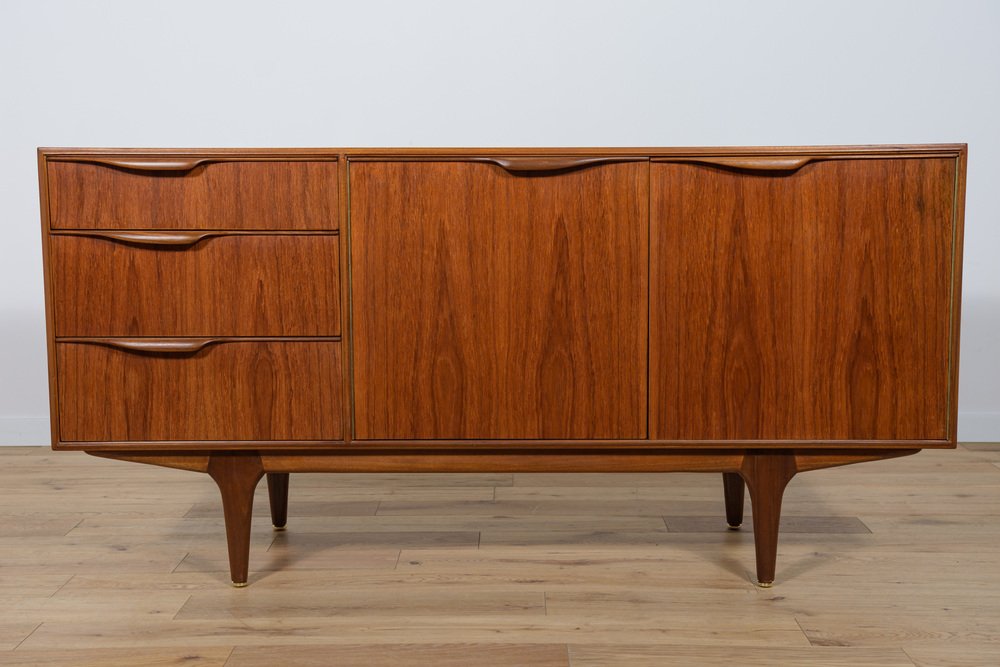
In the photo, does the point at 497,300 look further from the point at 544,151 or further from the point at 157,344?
the point at 157,344

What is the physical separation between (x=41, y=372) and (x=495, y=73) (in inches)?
68.6

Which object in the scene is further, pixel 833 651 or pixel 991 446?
pixel 991 446

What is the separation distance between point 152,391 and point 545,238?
0.75 meters

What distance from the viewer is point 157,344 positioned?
5.00 ft

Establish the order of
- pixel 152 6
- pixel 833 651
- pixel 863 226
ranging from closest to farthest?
pixel 833 651 → pixel 863 226 → pixel 152 6

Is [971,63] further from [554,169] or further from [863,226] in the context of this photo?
[554,169]

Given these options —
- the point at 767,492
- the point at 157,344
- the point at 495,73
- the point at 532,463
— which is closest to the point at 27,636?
the point at 157,344

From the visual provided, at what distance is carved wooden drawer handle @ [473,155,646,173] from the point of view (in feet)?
4.91

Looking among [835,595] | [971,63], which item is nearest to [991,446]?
[971,63]

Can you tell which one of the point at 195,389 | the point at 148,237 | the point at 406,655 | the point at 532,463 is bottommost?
the point at 406,655

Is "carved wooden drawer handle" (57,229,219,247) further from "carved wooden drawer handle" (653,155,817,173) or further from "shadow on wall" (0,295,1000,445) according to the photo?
"shadow on wall" (0,295,1000,445)

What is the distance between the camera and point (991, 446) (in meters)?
2.73

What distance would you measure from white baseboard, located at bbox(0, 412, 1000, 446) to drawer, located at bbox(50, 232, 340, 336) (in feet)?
4.90

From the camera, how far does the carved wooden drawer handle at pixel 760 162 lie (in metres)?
1.48
